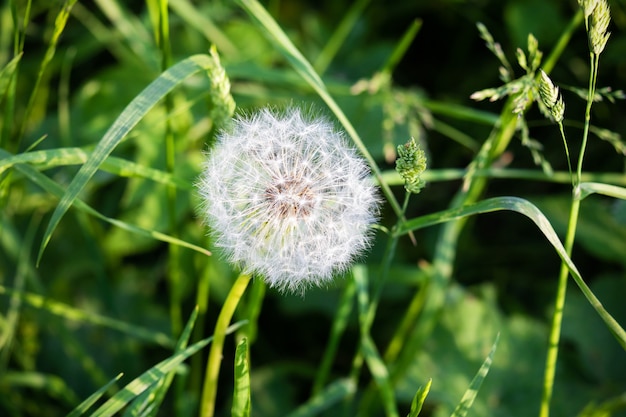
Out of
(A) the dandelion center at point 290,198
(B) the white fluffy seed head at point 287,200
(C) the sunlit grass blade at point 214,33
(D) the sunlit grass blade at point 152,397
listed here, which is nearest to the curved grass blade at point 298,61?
(B) the white fluffy seed head at point 287,200

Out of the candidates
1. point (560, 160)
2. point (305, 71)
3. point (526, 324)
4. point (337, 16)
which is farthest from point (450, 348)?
point (337, 16)

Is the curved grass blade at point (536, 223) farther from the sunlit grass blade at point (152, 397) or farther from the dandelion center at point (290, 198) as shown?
the sunlit grass blade at point (152, 397)

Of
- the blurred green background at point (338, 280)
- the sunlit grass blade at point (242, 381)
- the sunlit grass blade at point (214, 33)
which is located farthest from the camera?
the sunlit grass blade at point (214, 33)

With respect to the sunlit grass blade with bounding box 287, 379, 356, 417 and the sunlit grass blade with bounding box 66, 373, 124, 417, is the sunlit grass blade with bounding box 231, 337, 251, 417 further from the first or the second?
the sunlit grass blade with bounding box 287, 379, 356, 417

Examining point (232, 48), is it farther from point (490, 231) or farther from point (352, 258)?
point (352, 258)

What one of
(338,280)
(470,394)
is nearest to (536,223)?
(470,394)
